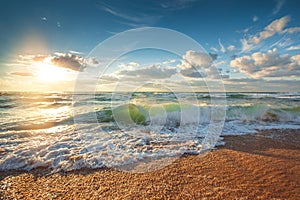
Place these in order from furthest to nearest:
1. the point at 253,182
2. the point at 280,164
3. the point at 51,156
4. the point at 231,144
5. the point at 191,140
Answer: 1. the point at 191,140
2. the point at 231,144
3. the point at 51,156
4. the point at 280,164
5. the point at 253,182

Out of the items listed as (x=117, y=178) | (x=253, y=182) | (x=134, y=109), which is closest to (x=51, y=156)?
(x=117, y=178)

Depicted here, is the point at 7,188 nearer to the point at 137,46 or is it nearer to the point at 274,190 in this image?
Result: the point at 274,190

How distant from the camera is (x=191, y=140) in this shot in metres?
5.30

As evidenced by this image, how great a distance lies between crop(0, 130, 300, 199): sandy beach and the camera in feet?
8.30

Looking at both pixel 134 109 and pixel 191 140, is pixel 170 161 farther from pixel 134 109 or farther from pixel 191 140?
pixel 134 109

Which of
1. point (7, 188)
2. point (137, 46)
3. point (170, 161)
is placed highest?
point (137, 46)

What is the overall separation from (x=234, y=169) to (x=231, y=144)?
5.88 ft

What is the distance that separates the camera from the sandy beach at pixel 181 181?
99.6 inches

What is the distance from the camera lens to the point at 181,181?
2873mm

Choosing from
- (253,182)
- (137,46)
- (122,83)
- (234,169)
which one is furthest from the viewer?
(122,83)

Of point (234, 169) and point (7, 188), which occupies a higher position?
point (234, 169)

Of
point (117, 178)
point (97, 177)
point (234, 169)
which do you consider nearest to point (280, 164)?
point (234, 169)

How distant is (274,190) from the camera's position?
263 centimetres

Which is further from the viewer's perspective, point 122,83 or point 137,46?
point 122,83
